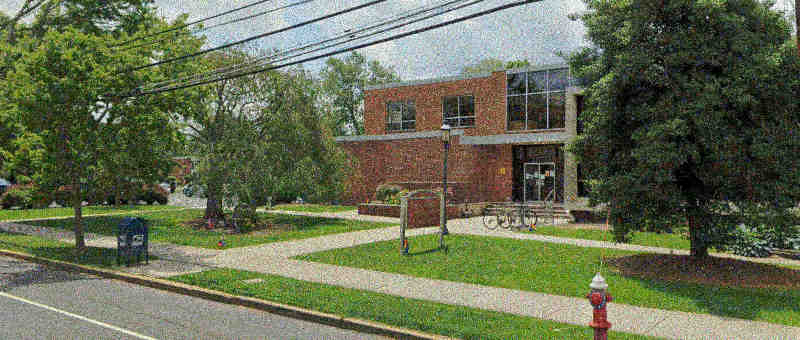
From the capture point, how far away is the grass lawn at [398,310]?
7.53 m

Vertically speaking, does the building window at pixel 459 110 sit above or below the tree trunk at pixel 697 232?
above

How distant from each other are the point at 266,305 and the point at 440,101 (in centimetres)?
2697

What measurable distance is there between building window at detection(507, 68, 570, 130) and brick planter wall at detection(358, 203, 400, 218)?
9.59 meters

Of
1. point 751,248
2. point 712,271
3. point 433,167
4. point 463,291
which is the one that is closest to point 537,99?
point 433,167

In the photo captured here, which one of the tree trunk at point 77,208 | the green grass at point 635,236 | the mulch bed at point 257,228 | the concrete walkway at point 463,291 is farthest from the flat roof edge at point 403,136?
the tree trunk at point 77,208

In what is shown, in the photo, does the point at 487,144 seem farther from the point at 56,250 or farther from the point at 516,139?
the point at 56,250

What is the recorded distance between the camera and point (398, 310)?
881cm

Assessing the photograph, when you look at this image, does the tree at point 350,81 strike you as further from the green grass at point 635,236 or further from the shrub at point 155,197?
the green grass at point 635,236

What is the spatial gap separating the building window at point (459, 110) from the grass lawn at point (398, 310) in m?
24.0

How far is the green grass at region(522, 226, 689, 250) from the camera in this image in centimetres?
1678

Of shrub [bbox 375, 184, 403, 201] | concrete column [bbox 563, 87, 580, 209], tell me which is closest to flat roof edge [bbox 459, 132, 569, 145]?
shrub [bbox 375, 184, 403, 201]

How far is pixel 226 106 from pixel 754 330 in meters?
21.1

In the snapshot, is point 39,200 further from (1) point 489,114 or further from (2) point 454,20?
(1) point 489,114

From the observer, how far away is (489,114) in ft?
108
